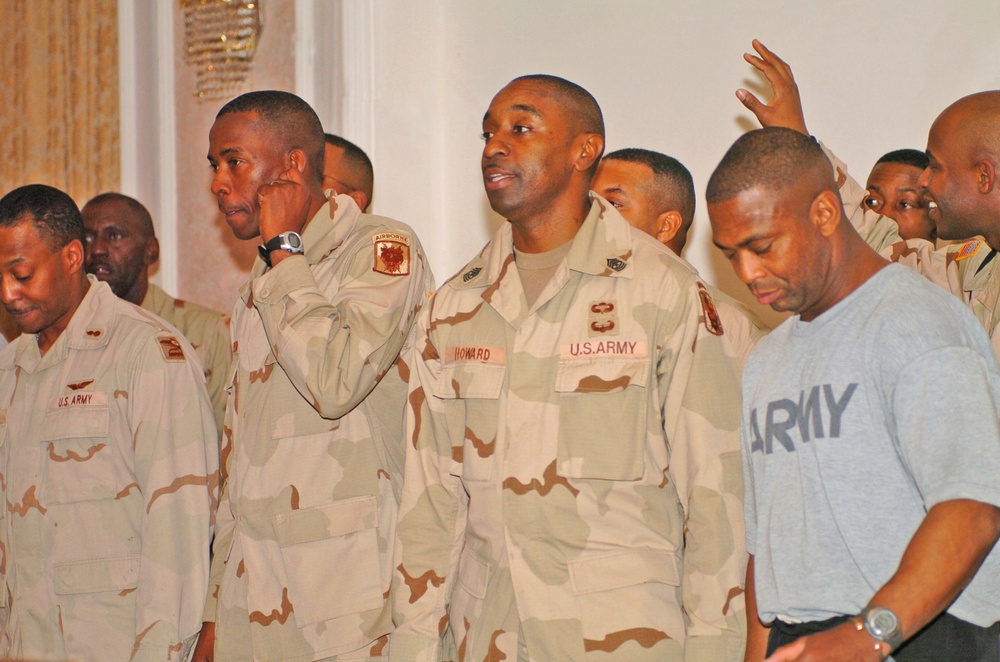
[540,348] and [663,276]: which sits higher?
[663,276]

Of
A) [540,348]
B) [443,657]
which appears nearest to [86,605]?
[443,657]

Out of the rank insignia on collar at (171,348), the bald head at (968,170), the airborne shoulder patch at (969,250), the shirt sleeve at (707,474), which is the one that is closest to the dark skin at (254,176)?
the rank insignia on collar at (171,348)

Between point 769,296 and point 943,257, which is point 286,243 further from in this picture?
point 943,257

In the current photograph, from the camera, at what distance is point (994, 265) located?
3088 mm

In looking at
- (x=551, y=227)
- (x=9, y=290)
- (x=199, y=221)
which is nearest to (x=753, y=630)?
(x=551, y=227)

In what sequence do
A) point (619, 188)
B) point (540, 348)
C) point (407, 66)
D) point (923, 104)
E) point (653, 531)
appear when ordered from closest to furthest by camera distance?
point (653, 531)
point (540, 348)
point (619, 188)
point (923, 104)
point (407, 66)

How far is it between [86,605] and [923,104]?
→ 3320mm

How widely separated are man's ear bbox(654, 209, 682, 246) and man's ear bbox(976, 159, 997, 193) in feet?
3.79

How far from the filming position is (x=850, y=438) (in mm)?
1847

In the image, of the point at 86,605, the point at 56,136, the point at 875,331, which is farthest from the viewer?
the point at 56,136

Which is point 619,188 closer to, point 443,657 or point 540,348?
point 540,348

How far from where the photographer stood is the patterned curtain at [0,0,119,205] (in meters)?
5.44

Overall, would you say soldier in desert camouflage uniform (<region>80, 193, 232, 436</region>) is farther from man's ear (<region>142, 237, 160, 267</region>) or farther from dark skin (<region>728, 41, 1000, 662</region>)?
dark skin (<region>728, 41, 1000, 662</region>)

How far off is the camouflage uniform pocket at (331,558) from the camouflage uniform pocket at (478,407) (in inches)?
14.3
